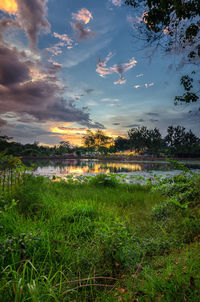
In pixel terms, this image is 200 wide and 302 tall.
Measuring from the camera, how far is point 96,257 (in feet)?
5.44

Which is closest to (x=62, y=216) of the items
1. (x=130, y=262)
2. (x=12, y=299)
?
(x=130, y=262)

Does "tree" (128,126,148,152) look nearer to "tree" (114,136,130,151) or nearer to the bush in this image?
"tree" (114,136,130,151)

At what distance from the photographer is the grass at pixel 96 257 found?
1.15 meters

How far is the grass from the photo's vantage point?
1.15m

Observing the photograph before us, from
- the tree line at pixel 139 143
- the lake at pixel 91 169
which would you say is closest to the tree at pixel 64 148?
the tree line at pixel 139 143

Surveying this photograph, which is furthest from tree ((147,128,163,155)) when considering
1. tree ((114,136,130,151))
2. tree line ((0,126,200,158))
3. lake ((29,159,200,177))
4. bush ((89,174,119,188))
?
bush ((89,174,119,188))

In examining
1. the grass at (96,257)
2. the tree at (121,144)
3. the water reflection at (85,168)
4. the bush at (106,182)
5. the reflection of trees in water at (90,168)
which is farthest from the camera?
the tree at (121,144)

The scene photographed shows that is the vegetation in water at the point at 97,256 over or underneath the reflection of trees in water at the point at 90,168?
over

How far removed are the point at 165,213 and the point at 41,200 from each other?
226 cm

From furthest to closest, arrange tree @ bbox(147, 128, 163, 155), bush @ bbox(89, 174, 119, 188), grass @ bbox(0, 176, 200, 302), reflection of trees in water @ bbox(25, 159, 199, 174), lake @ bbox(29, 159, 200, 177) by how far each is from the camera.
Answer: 1. tree @ bbox(147, 128, 163, 155)
2. reflection of trees in water @ bbox(25, 159, 199, 174)
3. lake @ bbox(29, 159, 200, 177)
4. bush @ bbox(89, 174, 119, 188)
5. grass @ bbox(0, 176, 200, 302)

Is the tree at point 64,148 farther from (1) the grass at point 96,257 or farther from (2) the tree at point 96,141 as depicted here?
(1) the grass at point 96,257

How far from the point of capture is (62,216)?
2496 millimetres

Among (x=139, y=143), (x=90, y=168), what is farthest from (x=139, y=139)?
(x=90, y=168)

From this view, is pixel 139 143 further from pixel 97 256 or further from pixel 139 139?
pixel 97 256
